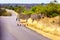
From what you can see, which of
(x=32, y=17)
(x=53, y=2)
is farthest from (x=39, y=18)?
(x=53, y=2)

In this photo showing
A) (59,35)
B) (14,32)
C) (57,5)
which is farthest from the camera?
(14,32)

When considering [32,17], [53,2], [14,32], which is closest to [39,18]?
[32,17]

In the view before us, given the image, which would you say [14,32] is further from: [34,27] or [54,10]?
[54,10]

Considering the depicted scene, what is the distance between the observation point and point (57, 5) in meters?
2.57

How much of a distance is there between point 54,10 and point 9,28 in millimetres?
884

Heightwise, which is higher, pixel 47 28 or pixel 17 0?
pixel 17 0

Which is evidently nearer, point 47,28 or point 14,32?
point 47,28

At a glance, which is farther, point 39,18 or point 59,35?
point 39,18

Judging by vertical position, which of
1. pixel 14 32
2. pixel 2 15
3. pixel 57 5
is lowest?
pixel 14 32

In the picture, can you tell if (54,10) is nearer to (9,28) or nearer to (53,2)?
(53,2)

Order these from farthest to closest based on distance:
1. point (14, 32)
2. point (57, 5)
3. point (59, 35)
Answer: point (14, 32), point (57, 5), point (59, 35)

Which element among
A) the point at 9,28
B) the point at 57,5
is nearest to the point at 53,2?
the point at 57,5

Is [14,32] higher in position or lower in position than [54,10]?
lower

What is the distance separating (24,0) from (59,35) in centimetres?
96
